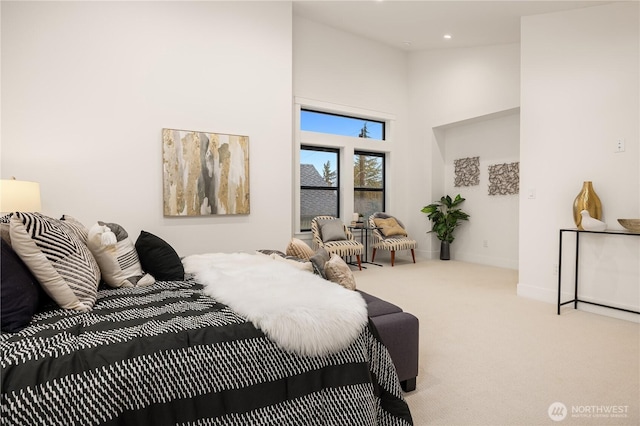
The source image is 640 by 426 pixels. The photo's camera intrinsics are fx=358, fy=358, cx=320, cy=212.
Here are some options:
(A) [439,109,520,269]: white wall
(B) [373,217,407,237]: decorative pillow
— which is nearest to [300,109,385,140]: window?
(A) [439,109,520,269]: white wall

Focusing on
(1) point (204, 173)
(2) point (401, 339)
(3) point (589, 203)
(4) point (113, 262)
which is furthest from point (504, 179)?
(4) point (113, 262)


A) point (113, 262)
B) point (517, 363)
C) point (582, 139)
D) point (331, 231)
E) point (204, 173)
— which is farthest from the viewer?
point (331, 231)

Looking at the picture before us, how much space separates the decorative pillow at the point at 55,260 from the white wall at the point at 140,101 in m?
2.21

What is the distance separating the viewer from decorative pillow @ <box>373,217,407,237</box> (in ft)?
19.5

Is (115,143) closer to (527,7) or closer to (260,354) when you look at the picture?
(260,354)

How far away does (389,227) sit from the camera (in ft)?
19.6

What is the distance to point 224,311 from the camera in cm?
159

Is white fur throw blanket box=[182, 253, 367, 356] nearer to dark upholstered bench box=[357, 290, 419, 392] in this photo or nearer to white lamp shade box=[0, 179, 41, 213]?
dark upholstered bench box=[357, 290, 419, 392]

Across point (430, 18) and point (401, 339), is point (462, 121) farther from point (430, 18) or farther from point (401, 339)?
point (401, 339)

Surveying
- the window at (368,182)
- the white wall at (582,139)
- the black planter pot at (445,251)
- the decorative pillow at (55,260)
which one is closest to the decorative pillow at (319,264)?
the decorative pillow at (55,260)

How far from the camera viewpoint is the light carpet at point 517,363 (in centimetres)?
184

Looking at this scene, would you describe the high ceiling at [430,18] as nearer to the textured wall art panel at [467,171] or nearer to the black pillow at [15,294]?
the textured wall art panel at [467,171]

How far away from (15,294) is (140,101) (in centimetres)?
301

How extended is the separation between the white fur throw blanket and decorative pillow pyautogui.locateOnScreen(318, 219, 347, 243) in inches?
129
